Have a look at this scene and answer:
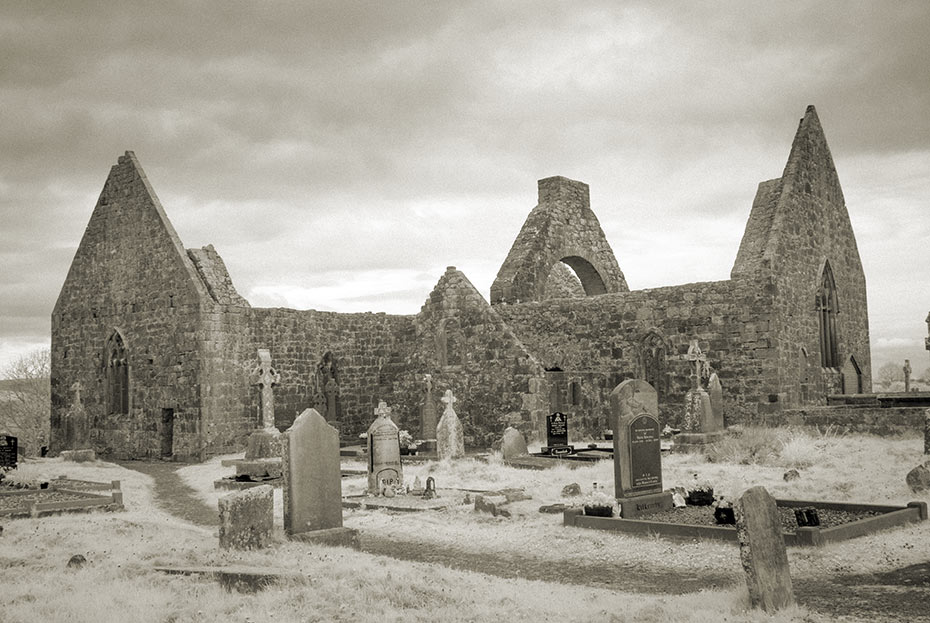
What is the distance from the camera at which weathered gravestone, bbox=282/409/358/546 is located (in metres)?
9.93

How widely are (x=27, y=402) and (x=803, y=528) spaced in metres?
38.8

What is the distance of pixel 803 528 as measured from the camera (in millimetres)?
9211

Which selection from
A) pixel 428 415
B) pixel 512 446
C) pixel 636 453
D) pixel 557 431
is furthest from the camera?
pixel 428 415

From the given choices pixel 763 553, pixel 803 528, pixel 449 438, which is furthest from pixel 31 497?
pixel 763 553

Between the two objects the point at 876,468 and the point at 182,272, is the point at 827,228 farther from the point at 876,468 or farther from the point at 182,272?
the point at 182,272

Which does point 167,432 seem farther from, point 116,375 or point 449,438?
point 449,438

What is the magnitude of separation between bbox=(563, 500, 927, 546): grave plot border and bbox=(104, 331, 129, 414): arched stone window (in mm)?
17595

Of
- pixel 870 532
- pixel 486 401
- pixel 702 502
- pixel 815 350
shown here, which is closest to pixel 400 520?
pixel 702 502

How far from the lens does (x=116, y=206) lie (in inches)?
1006

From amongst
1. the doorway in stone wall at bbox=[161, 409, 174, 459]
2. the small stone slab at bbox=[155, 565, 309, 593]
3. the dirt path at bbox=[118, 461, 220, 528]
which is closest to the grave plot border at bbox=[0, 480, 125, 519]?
the dirt path at bbox=[118, 461, 220, 528]

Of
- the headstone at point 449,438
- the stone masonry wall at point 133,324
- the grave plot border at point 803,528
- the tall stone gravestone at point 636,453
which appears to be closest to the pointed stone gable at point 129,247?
the stone masonry wall at point 133,324

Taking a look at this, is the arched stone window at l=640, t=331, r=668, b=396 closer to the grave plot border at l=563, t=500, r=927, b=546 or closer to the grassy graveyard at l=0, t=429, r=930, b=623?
the grassy graveyard at l=0, t=429, r=930, b=623

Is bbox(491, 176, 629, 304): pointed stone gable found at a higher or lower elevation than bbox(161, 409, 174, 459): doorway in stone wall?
higher

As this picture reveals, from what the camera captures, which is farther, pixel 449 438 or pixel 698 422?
pixel 449 438
